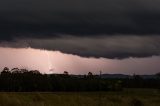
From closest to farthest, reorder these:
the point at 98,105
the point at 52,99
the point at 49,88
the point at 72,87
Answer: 1. the point at 98,105
2. the point at 52,99
3. the point at 49,88
4. the point at 72,87

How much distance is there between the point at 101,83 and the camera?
184500 millimetres

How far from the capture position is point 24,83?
561ft

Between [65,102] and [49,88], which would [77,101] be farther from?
[49,88]

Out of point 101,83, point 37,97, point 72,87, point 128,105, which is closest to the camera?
point 128,105

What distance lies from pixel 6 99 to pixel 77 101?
9542 millimetres

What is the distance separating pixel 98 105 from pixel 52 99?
11.4 meters

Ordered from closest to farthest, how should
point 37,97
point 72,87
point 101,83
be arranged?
point 37,97
point 72,87
point 101,83

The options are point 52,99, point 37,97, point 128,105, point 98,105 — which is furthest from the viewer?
point 37,97

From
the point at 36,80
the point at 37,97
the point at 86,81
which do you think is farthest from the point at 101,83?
the point at 37,97

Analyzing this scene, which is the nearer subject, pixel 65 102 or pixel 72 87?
pixel 65 102

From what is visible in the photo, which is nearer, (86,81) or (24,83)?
(24,83)

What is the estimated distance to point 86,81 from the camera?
189000 mm

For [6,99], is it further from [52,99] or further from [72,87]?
[72,87]

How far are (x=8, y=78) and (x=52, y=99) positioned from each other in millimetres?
116486
